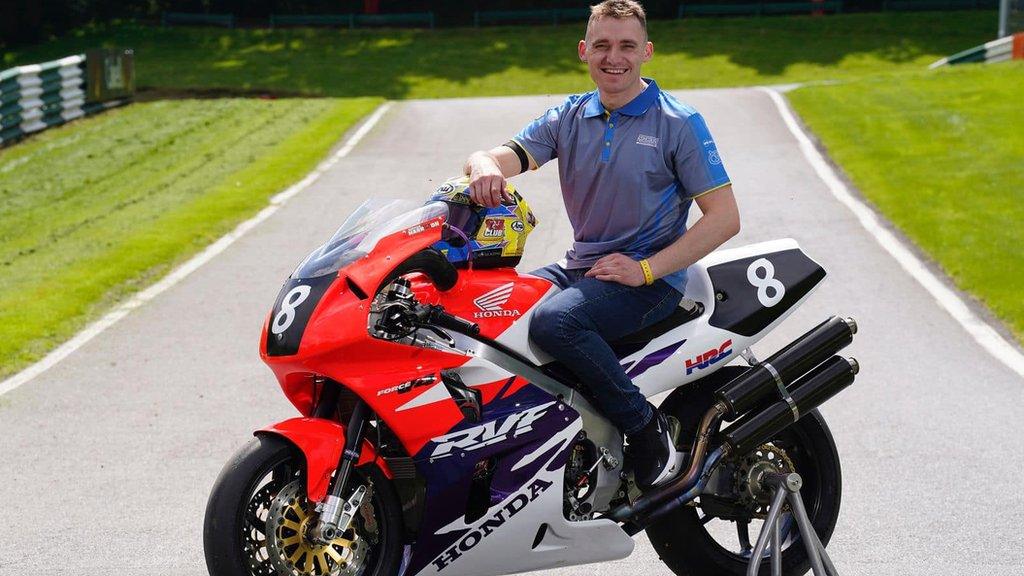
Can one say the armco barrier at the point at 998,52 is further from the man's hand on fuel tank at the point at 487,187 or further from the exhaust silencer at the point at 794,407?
the man's hand on fuel tank at the point at 487,187

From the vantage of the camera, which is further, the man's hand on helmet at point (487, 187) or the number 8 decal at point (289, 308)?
the man's hand on helmet at point (487, 187)

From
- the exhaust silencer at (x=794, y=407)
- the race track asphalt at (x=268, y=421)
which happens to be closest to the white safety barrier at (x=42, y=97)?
the race track asphalt at (x=268, y=421)

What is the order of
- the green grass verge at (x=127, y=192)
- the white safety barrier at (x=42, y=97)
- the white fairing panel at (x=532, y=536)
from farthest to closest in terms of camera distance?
the white safety barrier at (x=42, y=97) → the green grass verge at (x=127, y=192) → the white fairing panel at (x=532, y=536)

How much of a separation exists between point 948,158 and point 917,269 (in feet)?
21.8

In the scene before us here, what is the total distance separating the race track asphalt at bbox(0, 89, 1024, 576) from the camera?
6.38 metres

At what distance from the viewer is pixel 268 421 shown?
28.1ft

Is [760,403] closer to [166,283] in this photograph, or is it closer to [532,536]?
[532,536]

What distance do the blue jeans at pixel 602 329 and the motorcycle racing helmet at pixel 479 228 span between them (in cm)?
29

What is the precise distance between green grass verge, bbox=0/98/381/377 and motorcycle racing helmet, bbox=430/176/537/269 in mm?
5997

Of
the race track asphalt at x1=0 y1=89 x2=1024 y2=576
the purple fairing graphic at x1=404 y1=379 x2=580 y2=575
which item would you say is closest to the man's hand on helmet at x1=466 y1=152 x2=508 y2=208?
the purple fairing graphic at x1=404 y1=379 x2=580 y2=575

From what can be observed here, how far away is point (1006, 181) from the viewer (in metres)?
17.0

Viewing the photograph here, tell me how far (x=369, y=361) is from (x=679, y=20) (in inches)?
1787

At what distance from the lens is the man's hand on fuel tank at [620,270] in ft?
17.6

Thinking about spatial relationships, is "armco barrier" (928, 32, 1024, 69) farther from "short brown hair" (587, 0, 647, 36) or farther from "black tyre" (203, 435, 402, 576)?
"black tyre" (203, 435, 402, 576)
